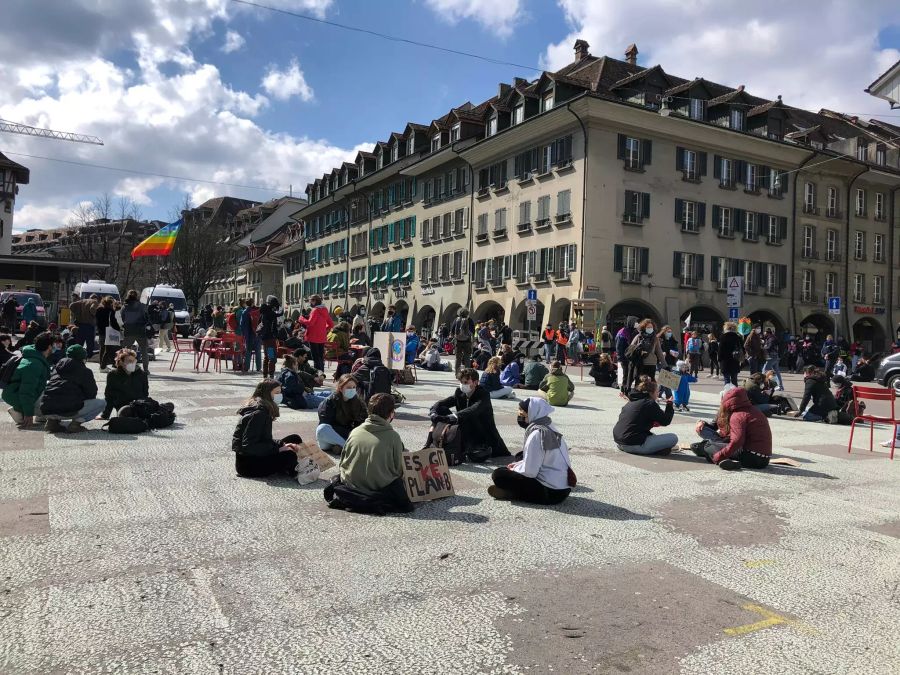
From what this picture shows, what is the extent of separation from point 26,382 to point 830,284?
147ft

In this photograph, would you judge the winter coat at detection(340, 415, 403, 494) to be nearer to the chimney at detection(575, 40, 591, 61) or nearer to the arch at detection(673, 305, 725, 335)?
the arch at detection(673, 305, 725, 335)

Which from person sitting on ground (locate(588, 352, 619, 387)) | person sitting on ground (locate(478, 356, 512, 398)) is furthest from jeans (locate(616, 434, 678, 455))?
person sitting on ground (locate(588, 352, 619, 387))

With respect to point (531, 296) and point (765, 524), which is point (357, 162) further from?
point (765, 524)

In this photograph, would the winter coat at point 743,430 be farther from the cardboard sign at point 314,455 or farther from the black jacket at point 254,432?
the black jacket at point 254,432

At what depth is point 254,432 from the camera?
23.7ft

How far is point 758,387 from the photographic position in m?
12.9

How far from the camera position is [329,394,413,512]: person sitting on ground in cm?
620

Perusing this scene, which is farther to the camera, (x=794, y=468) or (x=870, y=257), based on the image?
(x=870, y=257)

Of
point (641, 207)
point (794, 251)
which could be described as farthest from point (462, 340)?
point (794, 251)

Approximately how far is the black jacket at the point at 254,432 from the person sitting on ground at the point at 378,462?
1302mm

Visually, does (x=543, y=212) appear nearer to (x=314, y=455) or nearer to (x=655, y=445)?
(x=655, y=445)

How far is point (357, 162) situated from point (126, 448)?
5313cm

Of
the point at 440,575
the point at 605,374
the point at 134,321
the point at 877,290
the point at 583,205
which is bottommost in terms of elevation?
the point at 440,575

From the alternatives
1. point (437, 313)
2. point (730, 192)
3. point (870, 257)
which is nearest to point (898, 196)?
point (870, 257)
